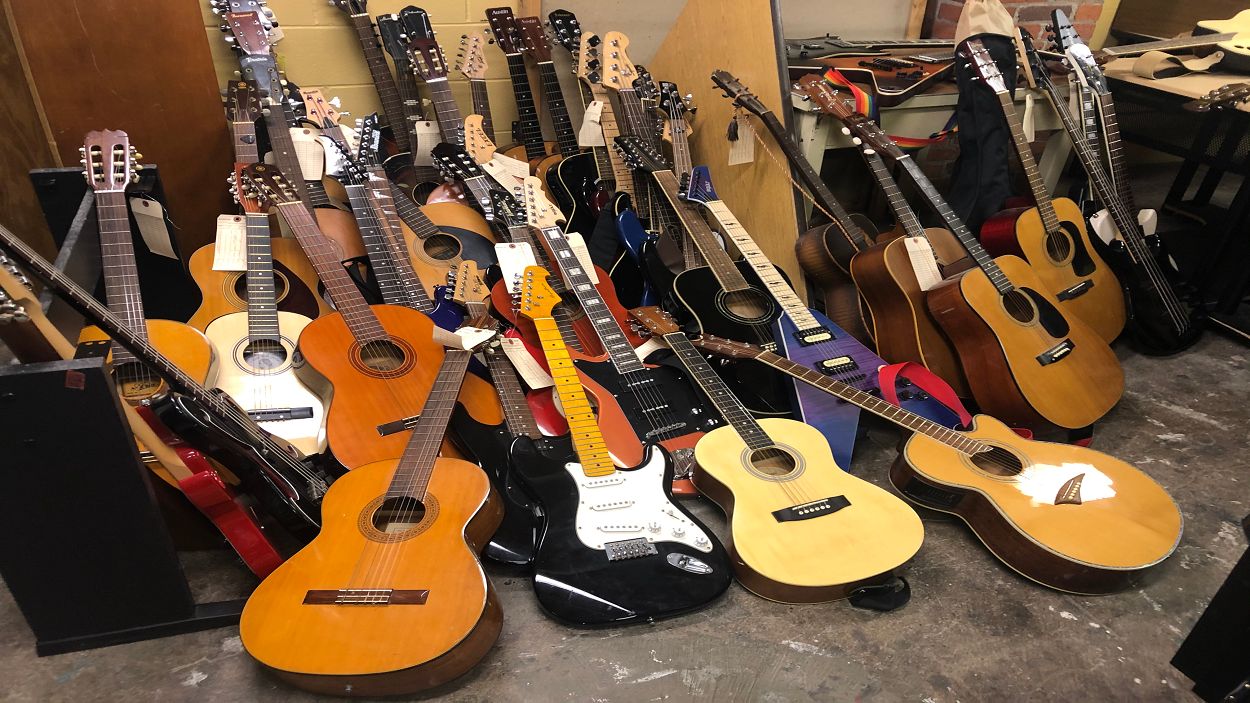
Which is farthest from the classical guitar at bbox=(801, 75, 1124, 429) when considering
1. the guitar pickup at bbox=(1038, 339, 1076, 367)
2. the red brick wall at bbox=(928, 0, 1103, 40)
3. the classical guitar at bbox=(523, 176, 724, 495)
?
the red brick wall at bbox=(928, 0, 1103, 40)

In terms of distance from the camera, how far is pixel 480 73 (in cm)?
281

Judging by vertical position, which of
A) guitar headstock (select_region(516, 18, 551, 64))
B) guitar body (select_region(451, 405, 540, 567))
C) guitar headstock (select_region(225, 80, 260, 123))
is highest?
guitar headstock (select_region(516, 18, 551, 64))

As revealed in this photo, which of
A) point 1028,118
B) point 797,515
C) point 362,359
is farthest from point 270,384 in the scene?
point 1028,118

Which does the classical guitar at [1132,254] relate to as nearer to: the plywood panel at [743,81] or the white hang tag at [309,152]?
the plywood panel at [743,81]

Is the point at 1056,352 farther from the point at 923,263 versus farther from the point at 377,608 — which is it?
the point at 377,608

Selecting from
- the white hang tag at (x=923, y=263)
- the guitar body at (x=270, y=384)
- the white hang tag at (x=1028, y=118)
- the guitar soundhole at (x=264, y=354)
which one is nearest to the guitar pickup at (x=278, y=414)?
the guitar body at (x=270, y=384)

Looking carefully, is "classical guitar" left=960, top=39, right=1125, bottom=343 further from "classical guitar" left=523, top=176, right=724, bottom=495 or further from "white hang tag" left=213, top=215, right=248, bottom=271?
"white hang tag" left=213, top=215, right=248, bottom=271

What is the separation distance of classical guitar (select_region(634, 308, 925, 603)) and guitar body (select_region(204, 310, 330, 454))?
3.16 feet

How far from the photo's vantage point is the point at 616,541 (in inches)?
61.9

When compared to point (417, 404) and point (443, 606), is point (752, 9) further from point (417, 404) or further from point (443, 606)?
point (443, 606)

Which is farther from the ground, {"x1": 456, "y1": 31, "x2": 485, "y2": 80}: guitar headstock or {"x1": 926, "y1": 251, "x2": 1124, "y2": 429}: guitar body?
{"x1": 456, "y1": 31, "x2": 485, "y2": 80}: guitar headstock

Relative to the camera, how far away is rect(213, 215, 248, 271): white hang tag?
209cm

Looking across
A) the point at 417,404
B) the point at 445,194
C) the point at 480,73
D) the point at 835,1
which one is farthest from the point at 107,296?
the point at 835,1

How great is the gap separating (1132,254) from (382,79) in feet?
9.03
